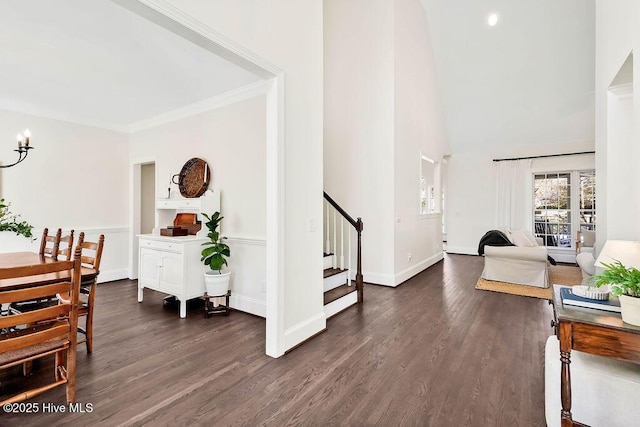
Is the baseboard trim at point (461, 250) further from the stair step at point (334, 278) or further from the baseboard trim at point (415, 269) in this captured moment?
the stair step at point (334, 278)

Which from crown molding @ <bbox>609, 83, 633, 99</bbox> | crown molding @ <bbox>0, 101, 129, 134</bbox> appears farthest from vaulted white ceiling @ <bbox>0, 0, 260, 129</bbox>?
crown molding @ <bbox>609, 83, 633, 99</bbox>

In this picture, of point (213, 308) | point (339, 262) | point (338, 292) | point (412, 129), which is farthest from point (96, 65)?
point (412, 129)

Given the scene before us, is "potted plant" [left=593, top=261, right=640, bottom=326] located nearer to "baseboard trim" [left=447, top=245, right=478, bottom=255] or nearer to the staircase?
the staircase

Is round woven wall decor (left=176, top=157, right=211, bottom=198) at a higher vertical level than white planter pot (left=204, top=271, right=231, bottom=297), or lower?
higher

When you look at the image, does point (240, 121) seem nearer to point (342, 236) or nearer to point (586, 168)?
point (342, 236)

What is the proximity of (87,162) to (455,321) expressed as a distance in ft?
19.6

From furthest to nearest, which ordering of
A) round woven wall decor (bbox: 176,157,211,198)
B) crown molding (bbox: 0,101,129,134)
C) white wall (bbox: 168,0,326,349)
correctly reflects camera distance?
crown molding (bbox: 0,101,129,134) < round woven wall decor (bbox: 176,157,211,198) < white wall (bbox: 168,0,326,349)

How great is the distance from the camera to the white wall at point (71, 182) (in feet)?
13.8

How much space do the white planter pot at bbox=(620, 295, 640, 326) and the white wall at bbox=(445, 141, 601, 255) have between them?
694 cm

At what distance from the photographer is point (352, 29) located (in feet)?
16.5

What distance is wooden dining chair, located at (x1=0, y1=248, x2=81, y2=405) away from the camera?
1613mm

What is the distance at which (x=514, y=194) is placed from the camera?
7418mm

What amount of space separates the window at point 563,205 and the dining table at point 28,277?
8.77 m

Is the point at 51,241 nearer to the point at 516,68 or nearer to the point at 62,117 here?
the point at 62,117
